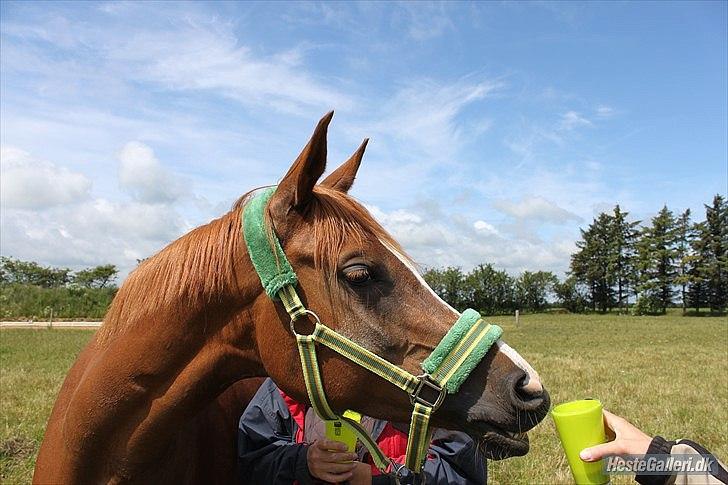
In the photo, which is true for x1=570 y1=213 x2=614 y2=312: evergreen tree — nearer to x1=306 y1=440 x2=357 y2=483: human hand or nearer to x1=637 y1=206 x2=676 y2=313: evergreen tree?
x1=637 y1=206 x2=676 y2=313: evergreen tree

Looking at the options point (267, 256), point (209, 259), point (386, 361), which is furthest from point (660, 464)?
point (209, 259)

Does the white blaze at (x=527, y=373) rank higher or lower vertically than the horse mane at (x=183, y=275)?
lower

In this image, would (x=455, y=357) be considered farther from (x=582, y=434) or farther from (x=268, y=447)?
(x=268, y=447)

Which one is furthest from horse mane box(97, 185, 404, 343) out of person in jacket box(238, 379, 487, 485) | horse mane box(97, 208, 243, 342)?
person in jacket box(238, 379, 487, 485)

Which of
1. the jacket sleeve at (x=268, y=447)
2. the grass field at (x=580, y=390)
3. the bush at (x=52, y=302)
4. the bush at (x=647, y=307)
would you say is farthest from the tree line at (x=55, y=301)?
the bush at (x=647, y=307)

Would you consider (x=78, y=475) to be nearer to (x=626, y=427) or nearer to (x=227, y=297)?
(x=227, y=297)

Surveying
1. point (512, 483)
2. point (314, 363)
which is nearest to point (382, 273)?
point (314, 363)

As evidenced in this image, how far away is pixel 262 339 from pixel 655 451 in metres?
1.76

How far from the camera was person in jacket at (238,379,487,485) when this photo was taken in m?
2.48

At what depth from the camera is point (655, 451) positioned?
7.38 ft

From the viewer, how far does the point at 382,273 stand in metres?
2.20

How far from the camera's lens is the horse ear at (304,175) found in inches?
81.7

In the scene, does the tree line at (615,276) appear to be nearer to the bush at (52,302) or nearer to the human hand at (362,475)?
the bush at (52,302)

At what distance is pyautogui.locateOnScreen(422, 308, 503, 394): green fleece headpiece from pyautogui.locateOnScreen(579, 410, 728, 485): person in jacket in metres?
0.63
